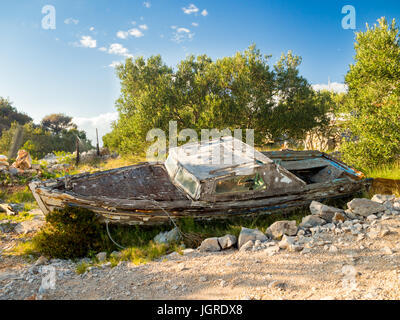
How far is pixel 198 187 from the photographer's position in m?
6.02

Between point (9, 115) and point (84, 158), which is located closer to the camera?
point (84, 158)

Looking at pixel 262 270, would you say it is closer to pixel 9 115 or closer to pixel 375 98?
pixel 375 98

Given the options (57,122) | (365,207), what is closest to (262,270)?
(365,207)

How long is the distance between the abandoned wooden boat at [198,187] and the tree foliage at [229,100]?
7684 mm

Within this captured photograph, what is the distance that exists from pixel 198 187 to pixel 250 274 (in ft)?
8.37

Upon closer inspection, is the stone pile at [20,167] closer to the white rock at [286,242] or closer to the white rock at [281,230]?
the white rock at [281,230]

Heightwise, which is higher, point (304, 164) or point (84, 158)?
point (304, 164)

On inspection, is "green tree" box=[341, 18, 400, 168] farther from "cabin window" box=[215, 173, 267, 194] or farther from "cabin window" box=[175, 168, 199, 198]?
"cabin window" box=[175, 168, 199, 198]

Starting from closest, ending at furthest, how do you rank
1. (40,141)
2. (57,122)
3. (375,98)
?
(375,98)
(40,141)
(57,122)

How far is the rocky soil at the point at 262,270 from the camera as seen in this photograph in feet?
11.0

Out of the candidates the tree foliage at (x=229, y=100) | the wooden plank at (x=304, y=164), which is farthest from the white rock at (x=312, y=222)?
the tree foliage at (x=229, y=100)

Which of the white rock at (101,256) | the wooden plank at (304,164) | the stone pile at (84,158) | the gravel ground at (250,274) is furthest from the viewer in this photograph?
the stone pile at (84,158)

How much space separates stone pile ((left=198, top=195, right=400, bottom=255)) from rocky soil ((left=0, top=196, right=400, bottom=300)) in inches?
0.7

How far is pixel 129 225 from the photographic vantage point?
5.86m
